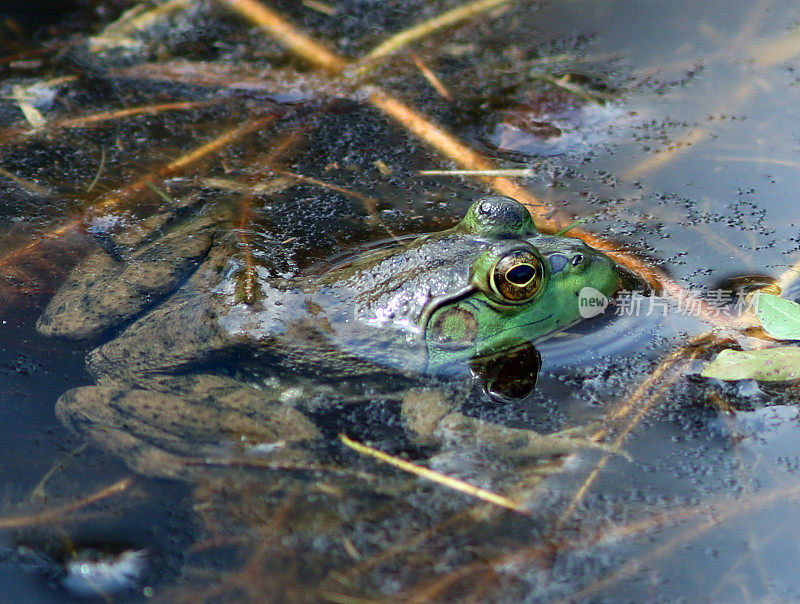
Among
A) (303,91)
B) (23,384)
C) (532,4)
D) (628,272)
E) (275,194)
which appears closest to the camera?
(23,384)

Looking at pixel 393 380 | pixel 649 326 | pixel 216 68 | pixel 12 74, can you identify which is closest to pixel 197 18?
pixel 216 68

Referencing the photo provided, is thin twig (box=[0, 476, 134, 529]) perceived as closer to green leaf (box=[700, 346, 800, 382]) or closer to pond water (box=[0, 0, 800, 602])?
pond water (box=[0, 0, 800, 602])

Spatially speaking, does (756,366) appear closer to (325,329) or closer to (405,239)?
(405,239)

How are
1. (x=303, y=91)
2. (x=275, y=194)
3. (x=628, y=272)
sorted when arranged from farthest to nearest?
(x=303, y=91) → (x=275, y=194) → (x=628, y=272)

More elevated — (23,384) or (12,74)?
(12,74)

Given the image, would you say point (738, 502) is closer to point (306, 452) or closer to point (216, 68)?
point (306, 452)

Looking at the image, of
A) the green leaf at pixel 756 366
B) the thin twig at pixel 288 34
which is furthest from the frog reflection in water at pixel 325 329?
the thin twig at pixel 288 34
